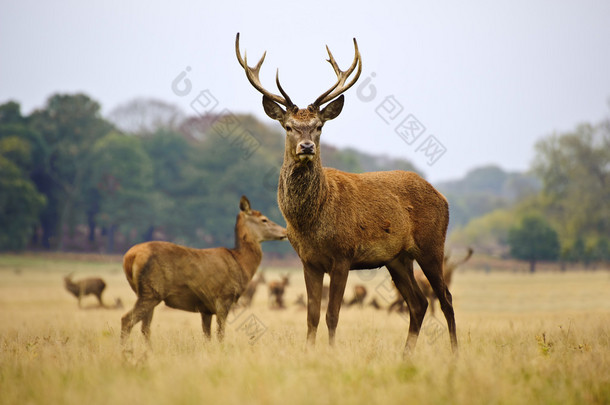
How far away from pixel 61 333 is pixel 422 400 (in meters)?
6.78

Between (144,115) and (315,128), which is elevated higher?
(144,115)

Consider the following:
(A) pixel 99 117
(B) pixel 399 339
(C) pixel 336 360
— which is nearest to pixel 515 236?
(A) pixel 99 117

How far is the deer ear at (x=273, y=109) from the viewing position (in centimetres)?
666

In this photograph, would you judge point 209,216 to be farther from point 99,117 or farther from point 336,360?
point 336,360

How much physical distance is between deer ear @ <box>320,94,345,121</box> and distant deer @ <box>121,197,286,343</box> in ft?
10.7

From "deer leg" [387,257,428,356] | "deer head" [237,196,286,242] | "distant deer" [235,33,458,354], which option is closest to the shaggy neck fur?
"distant deer" [235,33,458,354]

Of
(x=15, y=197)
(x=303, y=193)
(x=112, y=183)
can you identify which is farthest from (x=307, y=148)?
(x=112, y=183)

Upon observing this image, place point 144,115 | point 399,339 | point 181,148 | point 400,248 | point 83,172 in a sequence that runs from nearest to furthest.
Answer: point 400,248, point 399,339, point 83,172, point 181,148, point 144,115

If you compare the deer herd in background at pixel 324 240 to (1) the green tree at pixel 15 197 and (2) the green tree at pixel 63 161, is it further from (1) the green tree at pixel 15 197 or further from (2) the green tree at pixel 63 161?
(2) the green tree at pixel 63 161

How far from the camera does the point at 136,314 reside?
8.08 m

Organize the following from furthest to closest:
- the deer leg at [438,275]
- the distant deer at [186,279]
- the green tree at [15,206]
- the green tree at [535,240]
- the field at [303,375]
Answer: the green tree at [535,240]
the green tree at [15,206]
the distant deer at [186,279]
the deer leg at [438,275]
the field at [303,375]

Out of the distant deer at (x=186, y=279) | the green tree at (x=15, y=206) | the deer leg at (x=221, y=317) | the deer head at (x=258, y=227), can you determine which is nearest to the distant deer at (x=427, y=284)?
the deer head at (x=258, y=227)

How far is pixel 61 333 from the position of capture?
30.1 ft

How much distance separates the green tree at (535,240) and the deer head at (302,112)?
127 feet
